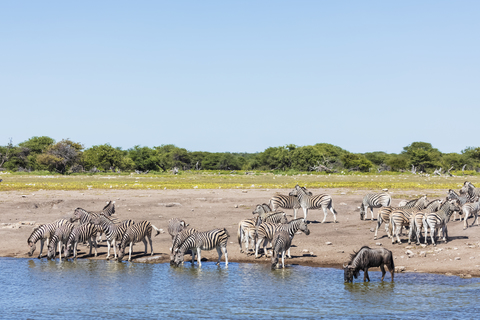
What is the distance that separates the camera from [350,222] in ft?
80.1

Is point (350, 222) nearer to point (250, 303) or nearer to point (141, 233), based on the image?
point (141, 233)

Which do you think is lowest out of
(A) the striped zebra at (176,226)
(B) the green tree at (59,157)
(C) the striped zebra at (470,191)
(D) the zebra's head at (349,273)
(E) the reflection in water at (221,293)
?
(E) the reflection in water at (221,293)

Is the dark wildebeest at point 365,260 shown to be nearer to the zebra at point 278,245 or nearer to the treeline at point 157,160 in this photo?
the zebra at point 278,245

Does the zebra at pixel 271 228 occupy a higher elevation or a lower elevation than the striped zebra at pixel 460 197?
lower

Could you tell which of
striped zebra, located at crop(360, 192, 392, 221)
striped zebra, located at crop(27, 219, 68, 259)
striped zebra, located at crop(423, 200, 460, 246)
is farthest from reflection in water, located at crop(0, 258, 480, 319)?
striped zebra, located at crop(360, 192, 392, 221)

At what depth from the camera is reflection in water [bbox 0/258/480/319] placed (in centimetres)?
1165

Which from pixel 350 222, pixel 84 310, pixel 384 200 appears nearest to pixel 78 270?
pixel 84 310

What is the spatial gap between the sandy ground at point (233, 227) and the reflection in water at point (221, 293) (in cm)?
132

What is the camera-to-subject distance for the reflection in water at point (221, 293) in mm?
11648

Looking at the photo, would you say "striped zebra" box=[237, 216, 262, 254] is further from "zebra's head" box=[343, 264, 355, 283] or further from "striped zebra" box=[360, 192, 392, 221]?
"striped zebra" box=[360, 192, 392, 221]

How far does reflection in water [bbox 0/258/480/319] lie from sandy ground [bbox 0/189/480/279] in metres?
1.32

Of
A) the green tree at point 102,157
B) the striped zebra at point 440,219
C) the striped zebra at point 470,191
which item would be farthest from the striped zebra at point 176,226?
the green tree at point 102,157

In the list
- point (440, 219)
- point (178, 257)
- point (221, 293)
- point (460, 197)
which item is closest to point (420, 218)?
point (440, 219)

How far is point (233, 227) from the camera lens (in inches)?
941
